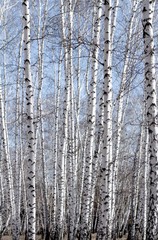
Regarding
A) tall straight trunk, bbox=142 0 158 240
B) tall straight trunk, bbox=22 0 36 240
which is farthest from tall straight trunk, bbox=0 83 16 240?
tall straight trunk, bbox=142 0 158 240

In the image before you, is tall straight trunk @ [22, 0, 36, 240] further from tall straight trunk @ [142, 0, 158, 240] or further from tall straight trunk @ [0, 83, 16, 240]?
tall straight trunk @ [0, 83, 16, 240]

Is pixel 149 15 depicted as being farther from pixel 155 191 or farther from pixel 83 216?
pixel 83 216

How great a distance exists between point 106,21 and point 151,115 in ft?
7.13

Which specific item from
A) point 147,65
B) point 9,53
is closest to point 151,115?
point 147,65

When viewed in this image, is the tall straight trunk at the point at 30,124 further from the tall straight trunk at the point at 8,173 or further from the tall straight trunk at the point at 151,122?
the tall straight trunk at the point at 8,173

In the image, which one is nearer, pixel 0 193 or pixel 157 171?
pixel 157 171

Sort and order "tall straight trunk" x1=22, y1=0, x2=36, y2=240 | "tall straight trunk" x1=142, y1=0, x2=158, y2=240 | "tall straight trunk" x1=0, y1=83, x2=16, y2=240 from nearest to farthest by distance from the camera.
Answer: "tall straight trunk" x1=142, y1=0, x2=158, y2=240, "tall straight trunk" x1=22, y1=0, x2=36, y2=240, "tall straight trunk" x1=0, y1=83, x2=16, y2=240

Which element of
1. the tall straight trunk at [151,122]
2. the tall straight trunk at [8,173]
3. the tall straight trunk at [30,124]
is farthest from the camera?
the tall straight trunk at [8,173]

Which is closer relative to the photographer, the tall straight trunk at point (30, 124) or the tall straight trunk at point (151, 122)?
the tall straight trunk at point (151, 122)

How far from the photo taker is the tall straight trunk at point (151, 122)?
19.2ft

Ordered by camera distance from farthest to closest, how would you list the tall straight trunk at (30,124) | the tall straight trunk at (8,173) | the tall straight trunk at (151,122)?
the tall straight trunk at (8,173)
the tall straight trunk at (30,124)
the tall straight trunk at (151,122)

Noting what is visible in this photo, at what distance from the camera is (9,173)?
12.2 metres

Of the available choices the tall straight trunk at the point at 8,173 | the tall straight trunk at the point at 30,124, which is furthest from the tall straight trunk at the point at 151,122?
the tall straight trunk at the point at 8,173

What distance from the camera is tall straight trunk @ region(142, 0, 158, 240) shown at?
5.84m
